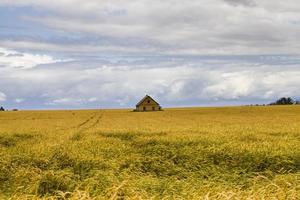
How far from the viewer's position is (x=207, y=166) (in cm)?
1758

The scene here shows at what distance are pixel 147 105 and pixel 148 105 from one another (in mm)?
393

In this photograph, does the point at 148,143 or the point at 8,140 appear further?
the point at 8,140

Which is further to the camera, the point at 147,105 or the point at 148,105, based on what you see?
the point at 148,105

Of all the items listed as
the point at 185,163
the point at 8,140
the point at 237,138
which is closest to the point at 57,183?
the point at 185,163

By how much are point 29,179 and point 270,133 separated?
15.9 metres

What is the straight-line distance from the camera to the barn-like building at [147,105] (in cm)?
11950

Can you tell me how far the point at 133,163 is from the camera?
17734mm

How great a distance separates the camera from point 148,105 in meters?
120

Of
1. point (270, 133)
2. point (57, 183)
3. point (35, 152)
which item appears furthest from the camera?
point (270, 133)

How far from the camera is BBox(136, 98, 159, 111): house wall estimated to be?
11950cm

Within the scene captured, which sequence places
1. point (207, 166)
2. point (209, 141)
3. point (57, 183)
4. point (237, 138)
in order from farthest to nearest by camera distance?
point (237, 138) < point (209, 141) < point (207, 166) < point (57, 183)

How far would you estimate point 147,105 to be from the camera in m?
120

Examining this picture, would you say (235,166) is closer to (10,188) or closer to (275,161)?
(275,161)

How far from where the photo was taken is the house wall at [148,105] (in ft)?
392
